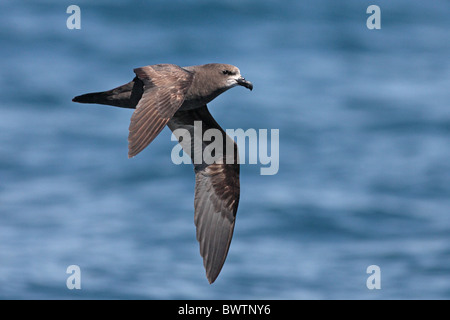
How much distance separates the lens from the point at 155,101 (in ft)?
31.8

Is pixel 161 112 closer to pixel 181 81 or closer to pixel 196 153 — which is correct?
pixel 181 81

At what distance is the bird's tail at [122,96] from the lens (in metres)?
10.6

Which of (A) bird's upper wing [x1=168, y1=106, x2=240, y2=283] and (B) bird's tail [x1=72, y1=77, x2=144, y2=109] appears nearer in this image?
(B) bird's tail [x1=72, y1=77, x2=144, y2=109]

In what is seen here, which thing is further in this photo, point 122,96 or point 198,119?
point 198,119

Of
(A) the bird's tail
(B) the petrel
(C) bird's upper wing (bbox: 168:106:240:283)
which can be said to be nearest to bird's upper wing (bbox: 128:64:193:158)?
(B) the petrel

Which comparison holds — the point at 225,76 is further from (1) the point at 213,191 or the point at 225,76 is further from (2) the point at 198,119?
(1) the point at 213,191

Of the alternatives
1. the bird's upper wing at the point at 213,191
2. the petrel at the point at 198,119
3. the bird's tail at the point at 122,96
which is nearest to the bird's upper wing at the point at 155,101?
the petrel at the point at 198,119

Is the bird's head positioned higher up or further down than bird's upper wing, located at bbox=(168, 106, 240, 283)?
higher up

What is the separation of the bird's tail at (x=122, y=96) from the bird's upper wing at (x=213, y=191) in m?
1.37

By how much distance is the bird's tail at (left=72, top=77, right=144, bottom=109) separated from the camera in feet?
34.7

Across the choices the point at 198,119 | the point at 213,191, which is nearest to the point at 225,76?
the point at 198,119

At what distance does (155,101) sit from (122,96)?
1084 millimetres

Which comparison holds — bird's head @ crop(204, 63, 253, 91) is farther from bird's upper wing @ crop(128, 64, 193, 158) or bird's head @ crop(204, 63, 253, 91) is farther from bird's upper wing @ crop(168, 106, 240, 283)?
bird's upper wing @ crop(168, 106, 240, 283)

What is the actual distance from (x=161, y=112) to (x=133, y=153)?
79 cm
